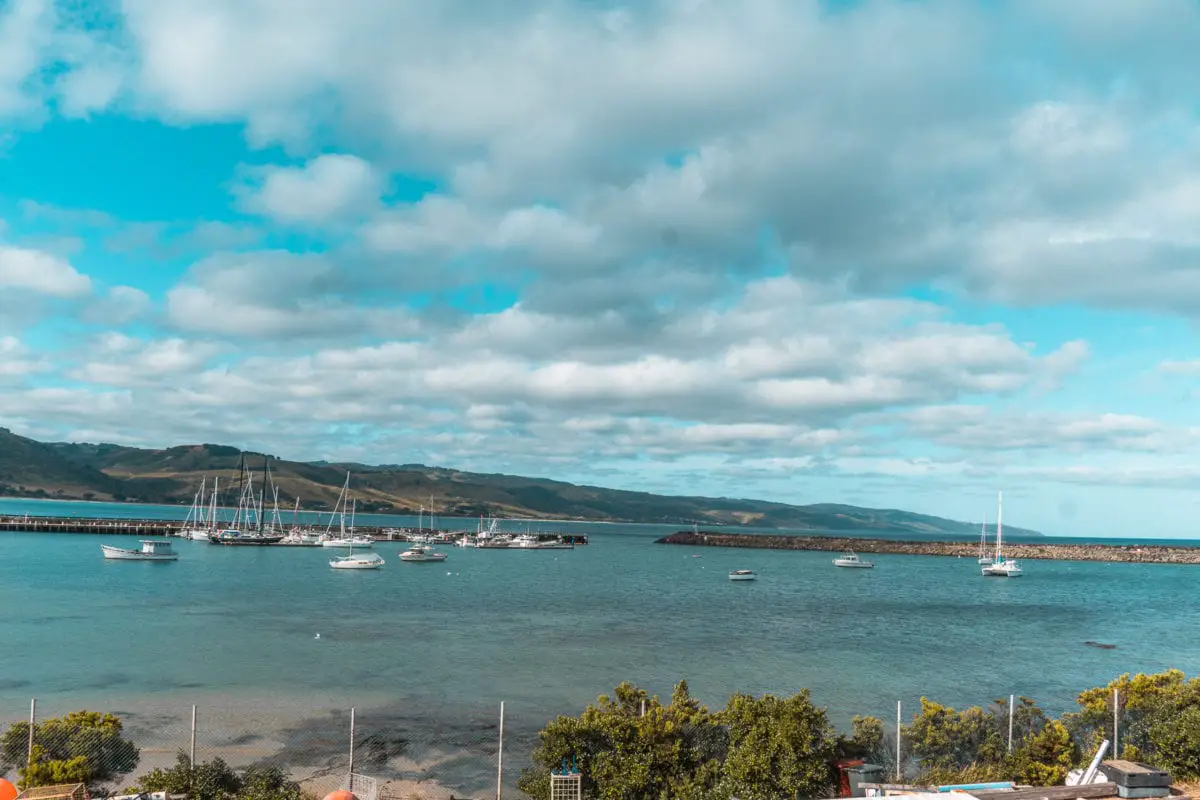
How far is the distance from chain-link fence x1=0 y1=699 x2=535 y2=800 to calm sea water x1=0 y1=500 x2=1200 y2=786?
121cm

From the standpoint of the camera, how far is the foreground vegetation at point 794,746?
14.0 m

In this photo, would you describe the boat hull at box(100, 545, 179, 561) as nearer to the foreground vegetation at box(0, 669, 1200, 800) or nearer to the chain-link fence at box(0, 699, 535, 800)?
the chain-link fence at box(0, 699, 535, 800)

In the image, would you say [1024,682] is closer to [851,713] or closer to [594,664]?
[851,713]

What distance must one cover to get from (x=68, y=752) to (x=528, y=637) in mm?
33348

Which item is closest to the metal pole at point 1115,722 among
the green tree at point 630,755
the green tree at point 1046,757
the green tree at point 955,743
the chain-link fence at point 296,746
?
the green tree at point 1046,757

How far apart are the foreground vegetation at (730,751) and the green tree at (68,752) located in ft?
0.07

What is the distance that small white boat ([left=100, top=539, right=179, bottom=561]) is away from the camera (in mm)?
103494

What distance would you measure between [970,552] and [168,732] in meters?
189

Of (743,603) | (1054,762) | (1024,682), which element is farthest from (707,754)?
(743,603)

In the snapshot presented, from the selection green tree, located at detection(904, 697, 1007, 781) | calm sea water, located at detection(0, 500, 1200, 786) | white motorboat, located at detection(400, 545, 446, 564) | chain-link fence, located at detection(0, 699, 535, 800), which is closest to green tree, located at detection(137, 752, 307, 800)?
chain-link fence, located at detection(0, 699, 535, 800)

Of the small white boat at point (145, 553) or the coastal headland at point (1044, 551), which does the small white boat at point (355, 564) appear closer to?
the small white boat at point (145, 553)

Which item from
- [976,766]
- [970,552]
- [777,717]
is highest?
[777,717]

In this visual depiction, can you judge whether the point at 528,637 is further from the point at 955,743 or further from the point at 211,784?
the point at 211,784

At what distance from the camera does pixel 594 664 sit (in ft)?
126
